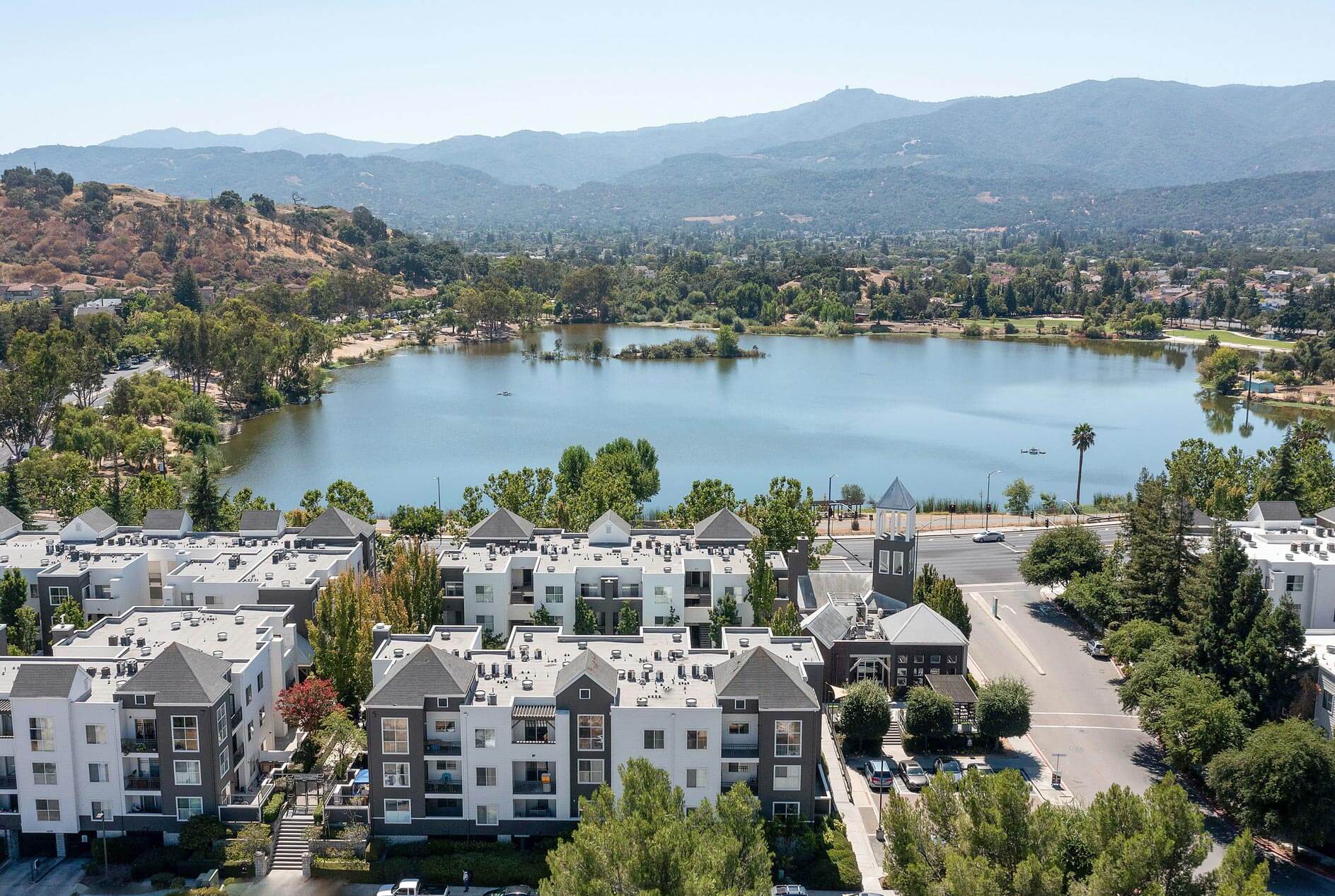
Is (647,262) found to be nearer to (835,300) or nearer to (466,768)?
(835,300)

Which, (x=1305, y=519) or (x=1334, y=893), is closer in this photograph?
(x=1334, y=893)

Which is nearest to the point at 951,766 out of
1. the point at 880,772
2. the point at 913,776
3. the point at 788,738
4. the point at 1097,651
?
the point at 913,776

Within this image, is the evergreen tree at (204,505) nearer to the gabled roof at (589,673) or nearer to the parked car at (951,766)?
the gabled roof at (589,673)

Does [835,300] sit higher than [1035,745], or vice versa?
[835,300]

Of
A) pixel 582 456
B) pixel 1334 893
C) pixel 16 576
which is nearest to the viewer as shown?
pixel 1334 893

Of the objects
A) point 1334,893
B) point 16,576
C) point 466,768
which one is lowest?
point 1334,893

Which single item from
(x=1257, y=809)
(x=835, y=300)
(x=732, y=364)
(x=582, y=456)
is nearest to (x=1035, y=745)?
(x=1257, y=809)

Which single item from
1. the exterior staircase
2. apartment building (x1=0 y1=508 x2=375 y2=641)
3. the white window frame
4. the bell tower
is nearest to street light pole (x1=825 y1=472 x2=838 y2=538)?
the bell tower

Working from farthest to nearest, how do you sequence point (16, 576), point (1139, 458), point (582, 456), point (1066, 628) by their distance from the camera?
1. point (1139, 458)
2. point (582, 456)
3. point (1066, 628)
4. point (16, 576)
